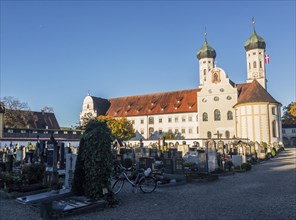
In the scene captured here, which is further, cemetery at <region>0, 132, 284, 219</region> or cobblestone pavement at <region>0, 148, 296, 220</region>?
cemetery at <region>0, 132, 284, 219</region>

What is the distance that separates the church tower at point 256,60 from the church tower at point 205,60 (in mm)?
8730

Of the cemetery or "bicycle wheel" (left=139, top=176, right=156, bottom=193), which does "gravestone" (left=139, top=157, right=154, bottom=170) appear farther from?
"bicycle wheel" (left=139, top=176, right=156, bottom=193)

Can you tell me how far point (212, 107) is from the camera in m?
59.7

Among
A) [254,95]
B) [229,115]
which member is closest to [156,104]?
[229,115]

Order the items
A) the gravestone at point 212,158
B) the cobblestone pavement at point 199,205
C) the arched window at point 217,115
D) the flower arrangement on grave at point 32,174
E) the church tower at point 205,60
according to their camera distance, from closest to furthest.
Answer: the cobblestone pavement at point 199,205 → the flower arrangement on grave at point 32,174 → the gravestone at point 212,158 → the arched window at point 217,115 → the church tower at point 205,60

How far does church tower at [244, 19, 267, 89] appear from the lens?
209 feet

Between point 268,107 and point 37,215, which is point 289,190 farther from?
point 268,107

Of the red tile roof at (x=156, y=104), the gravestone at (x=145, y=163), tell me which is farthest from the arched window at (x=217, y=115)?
the gravestone at (x=145, y=163)

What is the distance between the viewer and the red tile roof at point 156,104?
65.9m

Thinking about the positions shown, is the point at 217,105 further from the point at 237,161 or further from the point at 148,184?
the point at 148,184

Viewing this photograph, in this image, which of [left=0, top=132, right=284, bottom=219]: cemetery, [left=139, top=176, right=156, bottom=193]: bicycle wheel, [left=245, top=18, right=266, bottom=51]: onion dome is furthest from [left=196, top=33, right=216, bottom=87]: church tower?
[left=139, top=176, right=156, bottom=193]: bicycle wheel

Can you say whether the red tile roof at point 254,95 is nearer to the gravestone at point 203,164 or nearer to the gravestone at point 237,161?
the gravestone at point 237,161

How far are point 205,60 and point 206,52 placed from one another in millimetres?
1932

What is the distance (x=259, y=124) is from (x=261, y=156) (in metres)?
23.8
